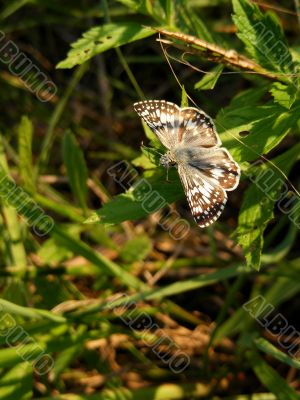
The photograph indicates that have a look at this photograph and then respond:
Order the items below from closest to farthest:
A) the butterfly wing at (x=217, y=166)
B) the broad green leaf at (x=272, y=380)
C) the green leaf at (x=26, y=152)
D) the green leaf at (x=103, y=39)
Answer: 1. the butterfly wing at (x=217, y=166)
2. the green leaf at (x=103, y=39)
3. the broad green leaf at (x=272, y=380)
4. the green leaf at (x=26, y=152)

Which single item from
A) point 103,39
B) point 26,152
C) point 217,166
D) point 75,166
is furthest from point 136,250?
point 217,166

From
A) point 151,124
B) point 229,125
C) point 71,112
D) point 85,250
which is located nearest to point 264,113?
point 229,125

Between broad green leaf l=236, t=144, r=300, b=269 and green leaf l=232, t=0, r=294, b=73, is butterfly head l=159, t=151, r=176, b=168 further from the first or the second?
green leaf l=232, t=0, r=294, b=73

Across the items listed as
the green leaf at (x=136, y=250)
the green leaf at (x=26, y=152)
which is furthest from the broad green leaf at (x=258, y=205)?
the green leaf at (x=26, y=152)

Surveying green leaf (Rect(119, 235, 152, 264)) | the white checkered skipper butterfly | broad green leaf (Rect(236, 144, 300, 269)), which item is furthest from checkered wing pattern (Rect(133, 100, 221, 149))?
green leaf (Rect(119, 235, 152, 264))

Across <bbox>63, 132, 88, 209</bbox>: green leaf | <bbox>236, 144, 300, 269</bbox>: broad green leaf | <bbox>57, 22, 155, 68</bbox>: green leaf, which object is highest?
<bbox>57, 22, 155, 68</bbox>: green leaf

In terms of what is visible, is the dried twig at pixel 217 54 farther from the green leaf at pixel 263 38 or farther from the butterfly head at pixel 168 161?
the butterfly head at pixel 168 161

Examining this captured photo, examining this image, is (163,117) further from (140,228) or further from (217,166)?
(140,228)
